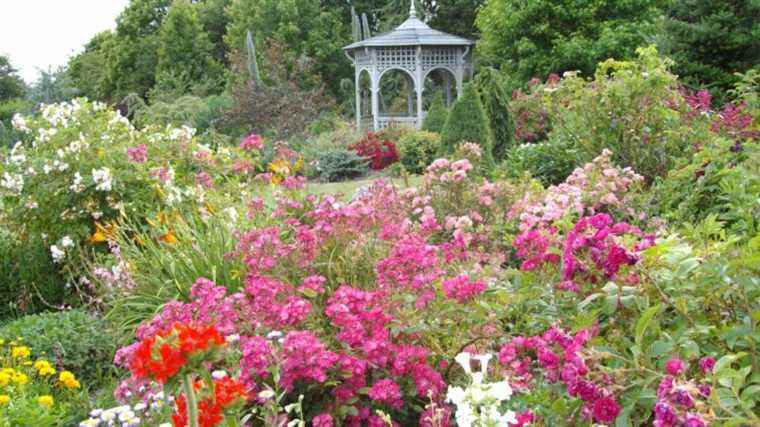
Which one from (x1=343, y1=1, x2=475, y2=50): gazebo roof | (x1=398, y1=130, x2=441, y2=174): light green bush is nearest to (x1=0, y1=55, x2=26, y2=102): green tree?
(x1=343, y1=1, x2=475, y2=50): gazebo roof

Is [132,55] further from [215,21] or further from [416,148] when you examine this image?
[416,148]

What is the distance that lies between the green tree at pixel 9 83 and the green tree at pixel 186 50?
5.83m

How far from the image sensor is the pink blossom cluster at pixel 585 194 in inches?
179

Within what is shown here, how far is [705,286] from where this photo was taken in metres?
2.32

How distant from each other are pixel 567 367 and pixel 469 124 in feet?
31.5

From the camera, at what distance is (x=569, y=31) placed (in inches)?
778

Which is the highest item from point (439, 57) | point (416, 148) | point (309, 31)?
point (309, 31)

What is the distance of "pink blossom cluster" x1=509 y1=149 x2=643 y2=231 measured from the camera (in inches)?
179

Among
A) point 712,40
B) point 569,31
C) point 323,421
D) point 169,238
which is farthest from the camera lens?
point 569,31

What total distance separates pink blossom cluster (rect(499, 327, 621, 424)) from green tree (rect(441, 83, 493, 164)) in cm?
846

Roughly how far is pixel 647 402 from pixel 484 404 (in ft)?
1.77

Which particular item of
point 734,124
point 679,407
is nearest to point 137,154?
point 679,407

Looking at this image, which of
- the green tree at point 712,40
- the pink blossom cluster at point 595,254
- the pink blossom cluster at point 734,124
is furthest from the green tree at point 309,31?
the pink blossom cluster at point 595,254

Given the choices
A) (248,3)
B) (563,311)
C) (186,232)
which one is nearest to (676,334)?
(563,311)
